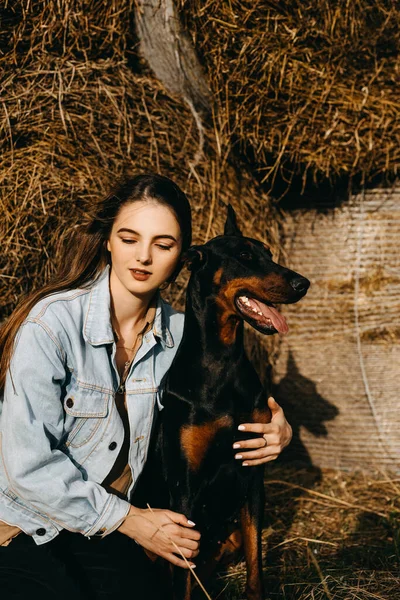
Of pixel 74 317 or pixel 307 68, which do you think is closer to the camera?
pixel 74 317

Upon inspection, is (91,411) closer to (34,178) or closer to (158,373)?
(158,373)

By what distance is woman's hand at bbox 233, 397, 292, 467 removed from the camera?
7.57ft

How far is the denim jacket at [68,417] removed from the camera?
2043 mm

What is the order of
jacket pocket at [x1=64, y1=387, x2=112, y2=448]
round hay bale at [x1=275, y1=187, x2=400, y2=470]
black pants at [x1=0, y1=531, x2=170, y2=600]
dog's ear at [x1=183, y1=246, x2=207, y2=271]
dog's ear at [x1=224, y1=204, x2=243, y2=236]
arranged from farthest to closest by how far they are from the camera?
round hay bale at [x1=275, y1=187, x2=400, y2=470] → dog's ear at [x1=224, y1=204, x2=243, y2=236] → dog's ear at [x1=183, y1=246, x2=207, y2=271] → jacket pocket at [x1=64, y1=387, x2=112, y2=448] → black pants at [x1=0, y1=531, x2=170, y2=600]

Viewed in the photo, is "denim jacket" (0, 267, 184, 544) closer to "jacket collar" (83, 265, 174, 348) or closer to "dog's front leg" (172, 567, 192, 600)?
"jacket collar" (83, 265, 174, 348)

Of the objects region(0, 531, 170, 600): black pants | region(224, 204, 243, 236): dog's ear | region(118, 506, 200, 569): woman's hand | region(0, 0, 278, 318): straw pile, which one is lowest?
region(0, 531, 170, 600): black pants

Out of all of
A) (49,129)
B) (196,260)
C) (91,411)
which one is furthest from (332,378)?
(49,129)

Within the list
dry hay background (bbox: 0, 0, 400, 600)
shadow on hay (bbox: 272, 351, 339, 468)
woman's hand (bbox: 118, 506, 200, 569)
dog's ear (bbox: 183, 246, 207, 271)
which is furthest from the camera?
shadow on hay (bbox: 272, 351, 339, 468)

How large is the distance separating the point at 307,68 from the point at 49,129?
3.84ft

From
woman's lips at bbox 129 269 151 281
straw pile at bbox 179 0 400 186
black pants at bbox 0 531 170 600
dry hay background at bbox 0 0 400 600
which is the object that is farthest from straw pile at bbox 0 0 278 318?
black pants at bbox 0 531 170 600

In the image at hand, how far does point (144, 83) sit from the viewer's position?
3072 mm

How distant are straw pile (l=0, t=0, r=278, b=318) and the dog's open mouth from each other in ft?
3.26

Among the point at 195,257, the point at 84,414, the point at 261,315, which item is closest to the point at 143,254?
the point at 195,257

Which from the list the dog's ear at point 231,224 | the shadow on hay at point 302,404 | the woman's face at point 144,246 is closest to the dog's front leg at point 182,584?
the woman's face at point 144,246
